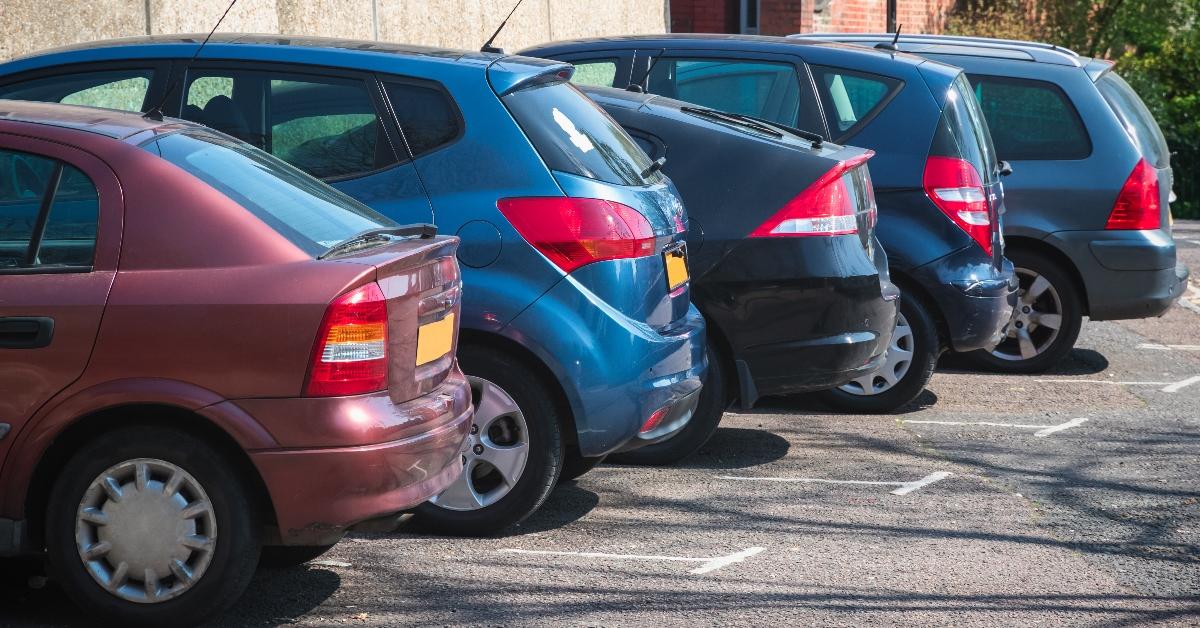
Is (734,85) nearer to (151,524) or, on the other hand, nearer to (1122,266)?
(1122,266)

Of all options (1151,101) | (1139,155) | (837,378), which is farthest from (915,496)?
(1151,101)

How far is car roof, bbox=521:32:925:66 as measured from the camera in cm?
890

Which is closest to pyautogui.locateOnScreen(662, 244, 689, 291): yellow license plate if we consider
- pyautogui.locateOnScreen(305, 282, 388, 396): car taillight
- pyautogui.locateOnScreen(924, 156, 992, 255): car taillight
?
pyautogui.locateOnScreen(305, 282, 388, 396): car taillight

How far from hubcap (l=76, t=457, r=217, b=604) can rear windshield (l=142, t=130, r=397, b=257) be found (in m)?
0.78

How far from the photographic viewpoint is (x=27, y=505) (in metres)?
4.71

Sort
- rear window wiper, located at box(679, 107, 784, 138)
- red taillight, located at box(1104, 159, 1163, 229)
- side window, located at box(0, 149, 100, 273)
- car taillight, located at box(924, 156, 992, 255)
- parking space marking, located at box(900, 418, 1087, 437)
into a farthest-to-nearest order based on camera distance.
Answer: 1. red taillight, located at box(1104, 159, 1163, 229)
2. car taillight, located at box(924, 156, 992, 255)
3. parking space marking, located at box(900, 418, 1087, 437)
4. rear window wiper, located at box(679, 107, 784, 138)
5. side window, located at box(0, 149, 100, 273)

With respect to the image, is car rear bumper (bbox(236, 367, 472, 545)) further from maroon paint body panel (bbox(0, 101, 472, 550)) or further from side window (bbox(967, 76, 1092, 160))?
side window (bbox(967, 76, 1092, 160))

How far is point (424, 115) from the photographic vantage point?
235 inches

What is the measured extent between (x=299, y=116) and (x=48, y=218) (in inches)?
61.6

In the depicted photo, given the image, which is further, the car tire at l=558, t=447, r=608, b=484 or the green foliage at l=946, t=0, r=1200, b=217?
the green foliage at l=946, t=0, r=1200, b=217

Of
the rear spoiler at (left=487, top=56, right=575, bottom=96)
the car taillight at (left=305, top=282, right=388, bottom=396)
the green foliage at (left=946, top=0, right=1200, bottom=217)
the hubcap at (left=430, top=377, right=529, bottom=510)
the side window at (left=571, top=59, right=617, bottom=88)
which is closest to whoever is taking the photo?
the car taillight at (left=305, top=282, right=388, bottom=396)

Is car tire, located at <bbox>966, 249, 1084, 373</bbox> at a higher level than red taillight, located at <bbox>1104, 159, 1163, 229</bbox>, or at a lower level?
lower

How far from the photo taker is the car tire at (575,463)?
6.23 metres

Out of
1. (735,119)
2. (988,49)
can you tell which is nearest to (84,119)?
(735,119)
